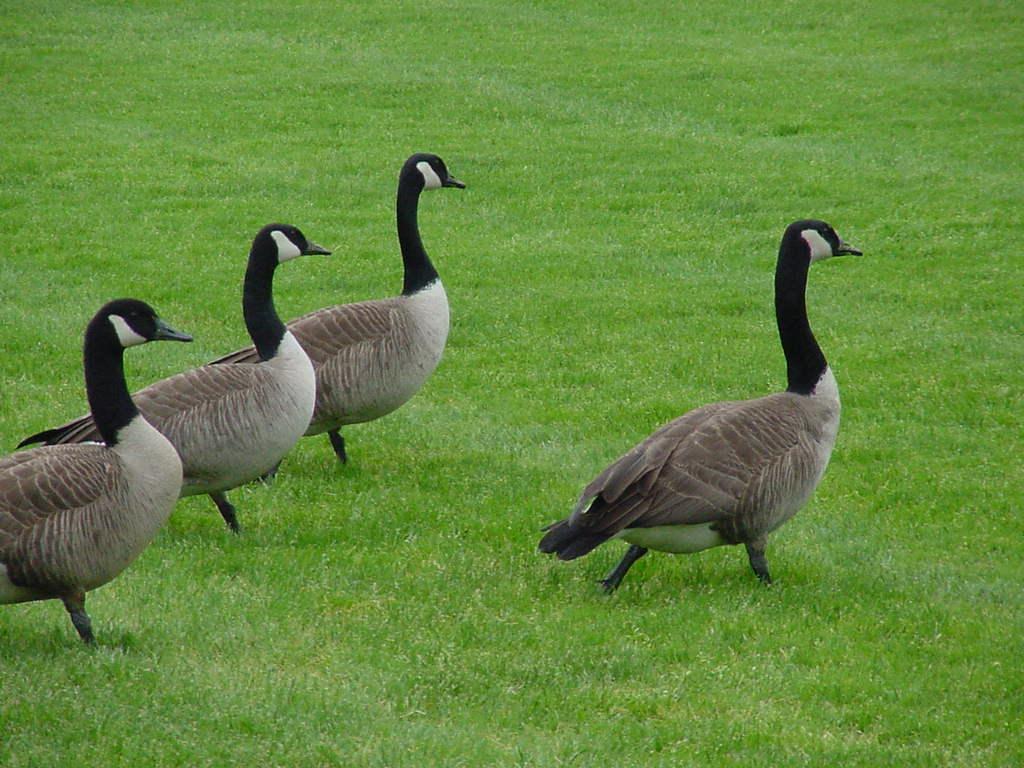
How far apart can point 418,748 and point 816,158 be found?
18.7 m

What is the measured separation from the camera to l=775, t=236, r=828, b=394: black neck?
9484 millimetres

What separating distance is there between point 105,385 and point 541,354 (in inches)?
308

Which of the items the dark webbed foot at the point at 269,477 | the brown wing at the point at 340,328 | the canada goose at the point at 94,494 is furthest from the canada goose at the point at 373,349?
the canada goose at the point at 94,494

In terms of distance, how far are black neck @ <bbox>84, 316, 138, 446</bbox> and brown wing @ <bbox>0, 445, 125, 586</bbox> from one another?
0.16m

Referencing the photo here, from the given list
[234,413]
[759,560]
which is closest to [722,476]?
[759,560]

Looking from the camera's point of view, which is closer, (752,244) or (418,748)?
(418,748)

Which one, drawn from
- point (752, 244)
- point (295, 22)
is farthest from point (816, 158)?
point (295, 22)

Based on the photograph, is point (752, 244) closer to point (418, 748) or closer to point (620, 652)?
point (620, 652)

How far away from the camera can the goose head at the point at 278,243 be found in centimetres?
1034

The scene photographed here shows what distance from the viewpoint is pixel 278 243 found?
10.4 m

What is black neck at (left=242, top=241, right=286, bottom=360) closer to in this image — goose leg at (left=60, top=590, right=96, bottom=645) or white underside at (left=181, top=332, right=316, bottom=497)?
white underside at (left=181, top=332, right=316, bottom=497)

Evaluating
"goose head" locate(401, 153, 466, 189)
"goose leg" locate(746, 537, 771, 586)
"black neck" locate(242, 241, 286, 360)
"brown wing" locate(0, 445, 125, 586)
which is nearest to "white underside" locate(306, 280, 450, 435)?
"black neck" locate(242, 241, 286, 360)

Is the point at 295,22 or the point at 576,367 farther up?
the point at 295,22

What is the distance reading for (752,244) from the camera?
19375 millimetres
